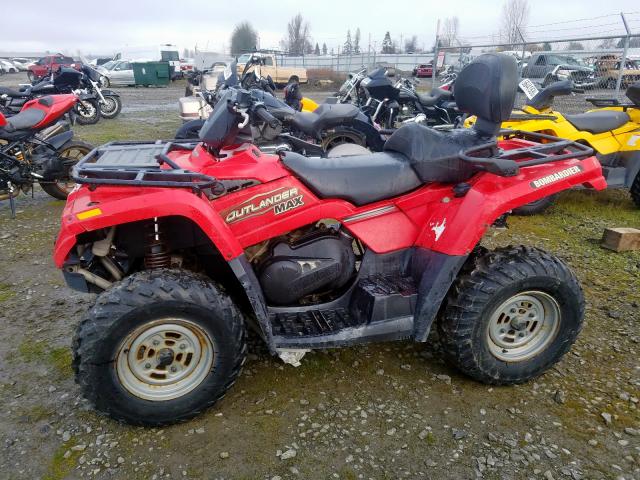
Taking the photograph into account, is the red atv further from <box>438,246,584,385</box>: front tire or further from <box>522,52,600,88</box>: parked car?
<box>522,52,600,88</box>: parked car

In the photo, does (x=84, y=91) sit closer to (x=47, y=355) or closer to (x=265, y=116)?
(x=47, y=355)

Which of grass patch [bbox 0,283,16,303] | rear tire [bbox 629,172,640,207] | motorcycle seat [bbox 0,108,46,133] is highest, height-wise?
motorcycle seat [bbox 0,108,46,133]

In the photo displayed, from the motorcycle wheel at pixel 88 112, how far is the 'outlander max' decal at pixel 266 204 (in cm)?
1199

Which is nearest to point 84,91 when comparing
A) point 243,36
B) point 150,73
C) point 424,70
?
point 150,73

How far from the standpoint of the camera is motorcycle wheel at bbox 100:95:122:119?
13906 millimetres

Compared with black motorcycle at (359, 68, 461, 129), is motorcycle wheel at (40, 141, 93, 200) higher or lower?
lower

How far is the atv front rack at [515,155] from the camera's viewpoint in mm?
2537

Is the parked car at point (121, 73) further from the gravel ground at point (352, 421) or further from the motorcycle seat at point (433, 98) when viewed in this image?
the gravel ground at point (352, 421)

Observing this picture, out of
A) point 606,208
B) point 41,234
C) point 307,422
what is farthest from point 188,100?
point 307,422

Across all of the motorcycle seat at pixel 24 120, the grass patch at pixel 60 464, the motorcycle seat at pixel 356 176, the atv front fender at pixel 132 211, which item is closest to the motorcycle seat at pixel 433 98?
the motorcycle seat at pixel 24 120

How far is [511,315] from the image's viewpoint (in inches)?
110

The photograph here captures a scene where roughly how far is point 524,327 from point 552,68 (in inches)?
409

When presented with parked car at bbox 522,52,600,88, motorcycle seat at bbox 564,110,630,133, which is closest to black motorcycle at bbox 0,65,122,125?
motorcycle seat at bbox 564,110,630,133

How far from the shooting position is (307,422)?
258 cm
